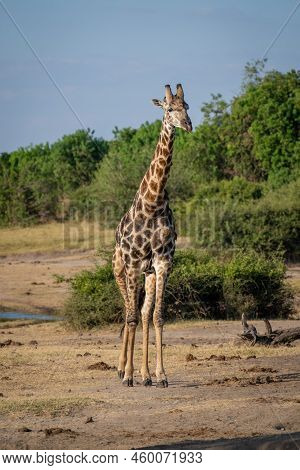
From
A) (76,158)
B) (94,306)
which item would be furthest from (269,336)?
(76,158)

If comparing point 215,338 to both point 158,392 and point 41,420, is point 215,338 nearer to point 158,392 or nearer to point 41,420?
point 158,392

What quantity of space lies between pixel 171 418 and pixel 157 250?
2.74 metres

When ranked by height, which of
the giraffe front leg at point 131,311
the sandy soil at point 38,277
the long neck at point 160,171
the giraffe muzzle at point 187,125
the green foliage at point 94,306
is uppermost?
the giraffe muzzle at point 187,125

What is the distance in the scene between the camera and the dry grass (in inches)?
1286

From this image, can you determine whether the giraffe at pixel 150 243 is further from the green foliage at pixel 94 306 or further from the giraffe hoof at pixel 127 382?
the green foliage at pixel 94 306

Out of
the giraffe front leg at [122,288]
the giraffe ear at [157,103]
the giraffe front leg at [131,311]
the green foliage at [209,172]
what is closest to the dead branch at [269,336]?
the giraffe front leg at [122,288]

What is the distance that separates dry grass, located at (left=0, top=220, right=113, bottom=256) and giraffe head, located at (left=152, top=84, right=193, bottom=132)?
1931 cm

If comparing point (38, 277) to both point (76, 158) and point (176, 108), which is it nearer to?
Result: point (176, 108)

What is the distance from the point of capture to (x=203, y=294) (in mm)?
18891

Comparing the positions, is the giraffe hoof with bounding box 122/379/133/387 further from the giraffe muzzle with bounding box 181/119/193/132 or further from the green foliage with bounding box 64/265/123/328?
the green foliage with bounding box 64/265/123/328

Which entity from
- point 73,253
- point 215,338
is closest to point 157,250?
point 215,338

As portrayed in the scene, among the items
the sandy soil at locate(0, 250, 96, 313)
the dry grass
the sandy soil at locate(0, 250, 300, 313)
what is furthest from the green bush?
the dry grass

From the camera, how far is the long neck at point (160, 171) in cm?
1200

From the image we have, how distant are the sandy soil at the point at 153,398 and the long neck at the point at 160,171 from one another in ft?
6.51
